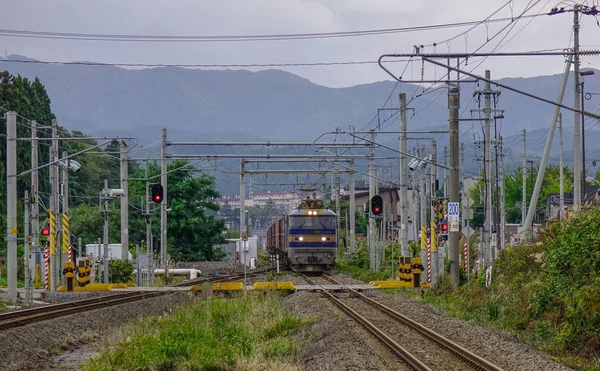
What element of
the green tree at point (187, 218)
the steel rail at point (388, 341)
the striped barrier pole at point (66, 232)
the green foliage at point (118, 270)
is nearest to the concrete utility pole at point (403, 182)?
the steel rail at point (388, 341)

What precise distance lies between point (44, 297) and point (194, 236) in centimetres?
3982

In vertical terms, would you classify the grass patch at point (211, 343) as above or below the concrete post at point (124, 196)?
below

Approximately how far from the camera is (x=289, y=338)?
18656 millimetres

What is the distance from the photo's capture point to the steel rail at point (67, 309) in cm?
2106

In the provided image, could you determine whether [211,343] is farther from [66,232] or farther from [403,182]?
[403,182]

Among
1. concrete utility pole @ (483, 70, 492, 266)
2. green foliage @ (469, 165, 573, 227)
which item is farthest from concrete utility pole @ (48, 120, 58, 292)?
green foliage @ (469, 165, 573, 227)

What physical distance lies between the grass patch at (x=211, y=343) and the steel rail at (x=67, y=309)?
3075 mm

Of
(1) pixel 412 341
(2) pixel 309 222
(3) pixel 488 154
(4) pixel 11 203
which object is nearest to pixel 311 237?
(2) pixel 309 222

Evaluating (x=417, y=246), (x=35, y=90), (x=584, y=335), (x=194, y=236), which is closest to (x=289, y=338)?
(x=584, y=335)

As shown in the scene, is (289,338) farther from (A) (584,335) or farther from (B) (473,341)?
(A) (584,335)

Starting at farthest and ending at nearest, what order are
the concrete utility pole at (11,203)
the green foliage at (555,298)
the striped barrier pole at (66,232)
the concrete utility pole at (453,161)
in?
the striped barrier pole at (66,232) → the concrete utility pole at (453,161) → the concrete utility pole at (11,203) → the green foliage at (555,298)

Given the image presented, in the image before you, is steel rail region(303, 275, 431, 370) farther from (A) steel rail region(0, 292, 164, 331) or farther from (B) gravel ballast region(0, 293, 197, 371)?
(A) steel rail region(0, 292, 164, 331)

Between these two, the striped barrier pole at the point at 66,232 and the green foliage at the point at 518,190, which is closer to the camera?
the striped barrier pole at the point at 66,232

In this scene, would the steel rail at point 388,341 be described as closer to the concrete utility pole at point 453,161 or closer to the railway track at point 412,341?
the railway track at point 412,341
